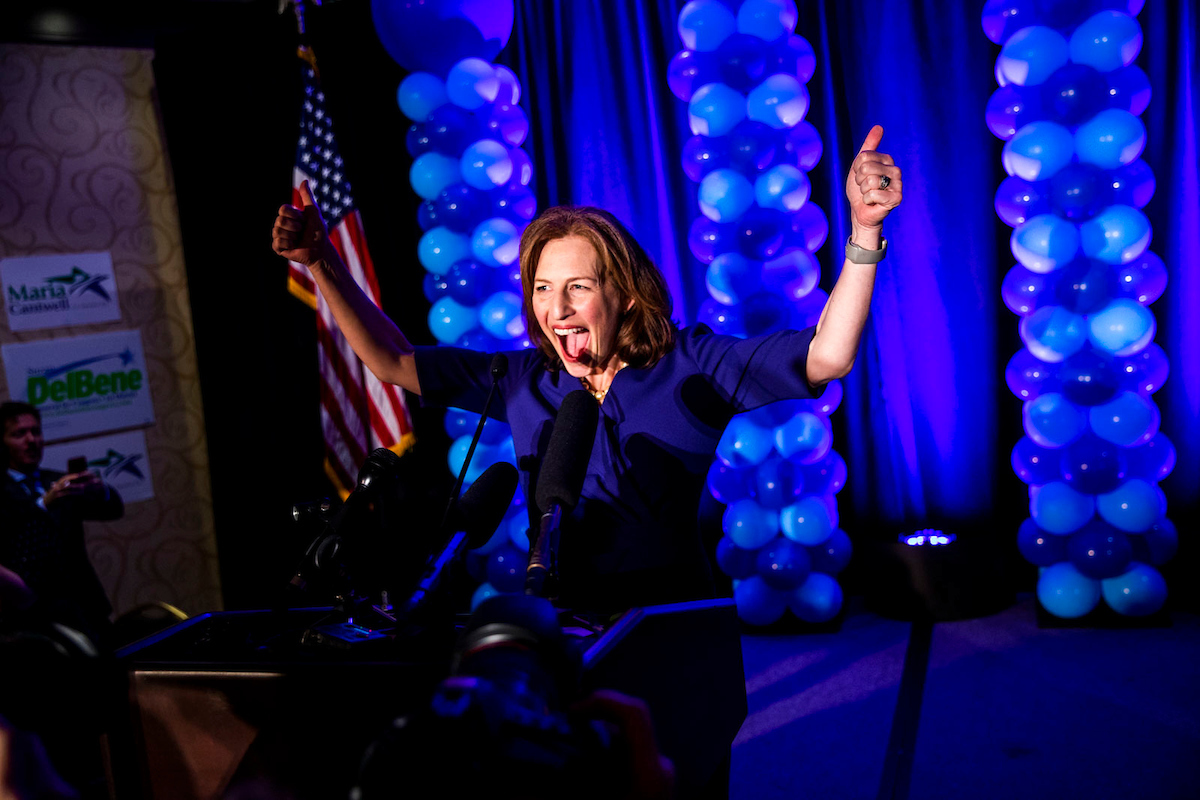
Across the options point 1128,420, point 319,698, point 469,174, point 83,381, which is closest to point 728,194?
point 469,174

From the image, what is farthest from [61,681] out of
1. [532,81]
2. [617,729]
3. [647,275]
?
[532,81]

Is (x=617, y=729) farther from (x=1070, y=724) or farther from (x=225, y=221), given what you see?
(x=225, y=221)

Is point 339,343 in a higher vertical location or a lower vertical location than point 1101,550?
higher

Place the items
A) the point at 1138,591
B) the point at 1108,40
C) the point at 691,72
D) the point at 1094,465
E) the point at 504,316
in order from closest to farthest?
the point at 1108,40 → the point at 1094,465 → the point at 1138,591 → the point at 691,72 → the point at 504,316

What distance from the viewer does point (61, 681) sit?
623mm

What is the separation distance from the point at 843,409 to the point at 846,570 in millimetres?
728

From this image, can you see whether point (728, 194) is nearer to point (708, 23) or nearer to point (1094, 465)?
point (708, 23)

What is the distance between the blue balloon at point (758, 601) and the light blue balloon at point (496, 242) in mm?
1599

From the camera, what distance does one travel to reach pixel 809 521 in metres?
3.41

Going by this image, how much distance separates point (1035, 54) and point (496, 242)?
2004 millimetres

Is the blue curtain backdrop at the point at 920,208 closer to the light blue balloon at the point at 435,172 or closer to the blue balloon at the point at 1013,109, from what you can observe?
the blue balloon at the point at 1013,109

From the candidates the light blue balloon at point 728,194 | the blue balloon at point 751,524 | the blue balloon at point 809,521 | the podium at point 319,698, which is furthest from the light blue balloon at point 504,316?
the podium at point 319,698

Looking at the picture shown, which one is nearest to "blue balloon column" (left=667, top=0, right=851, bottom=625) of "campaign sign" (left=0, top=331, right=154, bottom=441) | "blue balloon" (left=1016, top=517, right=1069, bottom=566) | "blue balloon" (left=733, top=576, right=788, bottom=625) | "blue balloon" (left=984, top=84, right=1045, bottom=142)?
"blue balloon" (left=733, top=576, right=788, bottom=625)

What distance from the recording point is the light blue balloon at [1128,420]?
3043 millimetres
